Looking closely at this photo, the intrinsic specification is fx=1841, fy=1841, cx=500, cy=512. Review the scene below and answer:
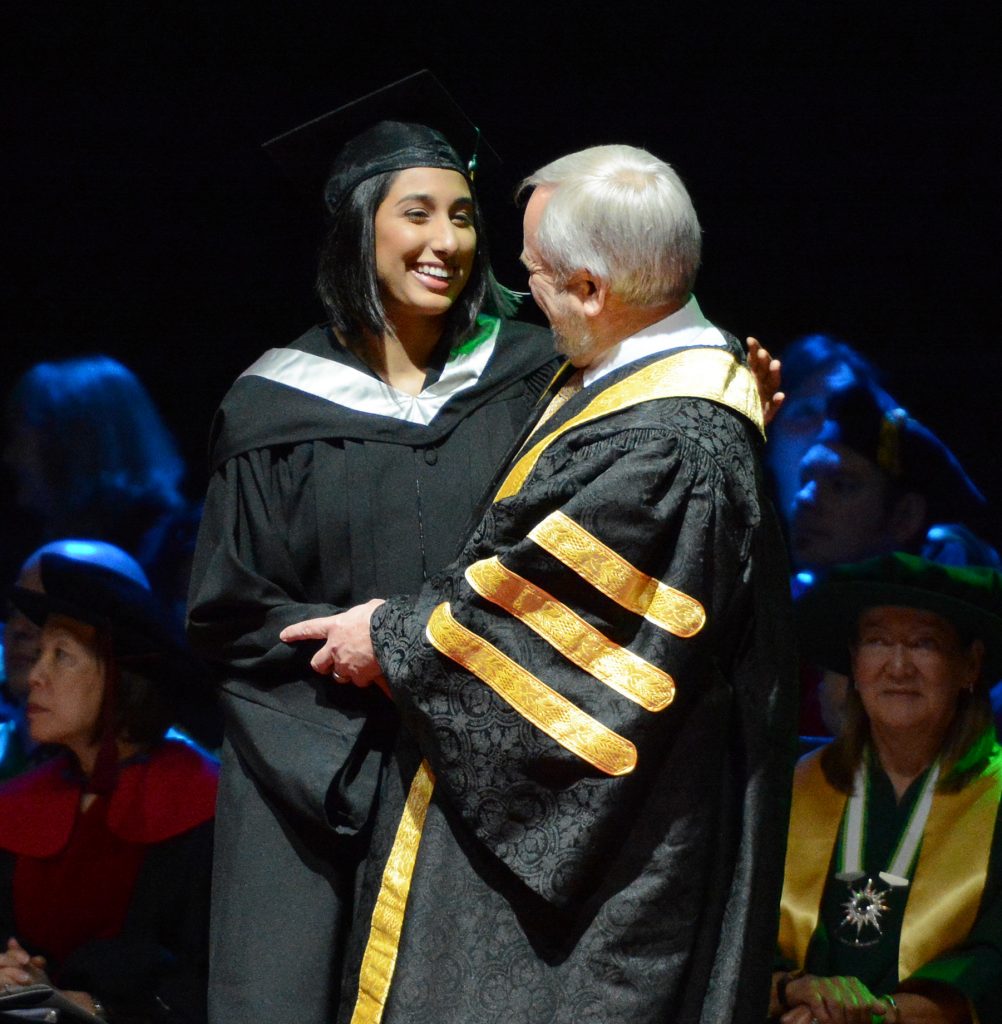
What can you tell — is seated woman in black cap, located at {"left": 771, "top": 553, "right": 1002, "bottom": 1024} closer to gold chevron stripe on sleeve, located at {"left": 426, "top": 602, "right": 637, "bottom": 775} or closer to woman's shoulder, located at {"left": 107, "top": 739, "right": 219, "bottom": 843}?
gold chevron stripe on sleeve, located at {"left": 426, "top": 602, "right": 637, "bottom": 775}

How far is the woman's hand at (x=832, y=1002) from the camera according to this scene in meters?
3.82

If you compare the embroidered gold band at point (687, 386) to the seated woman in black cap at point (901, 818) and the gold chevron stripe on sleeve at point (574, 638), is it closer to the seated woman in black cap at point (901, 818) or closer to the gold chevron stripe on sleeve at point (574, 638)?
the gold chevron stripe on sleeve at point (574, 638)

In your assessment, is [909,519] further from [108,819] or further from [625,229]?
[108,819]

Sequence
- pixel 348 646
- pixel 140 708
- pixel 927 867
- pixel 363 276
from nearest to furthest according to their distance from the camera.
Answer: pixel 348 646 < pixel 363 276 < pixel 927 867 < pixel 140 708

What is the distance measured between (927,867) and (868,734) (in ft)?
1.11

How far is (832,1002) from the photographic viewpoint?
3838 mm

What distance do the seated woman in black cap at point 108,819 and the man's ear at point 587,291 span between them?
1.69 meters

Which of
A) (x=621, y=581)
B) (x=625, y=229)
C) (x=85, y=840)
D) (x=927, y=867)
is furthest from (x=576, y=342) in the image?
(x=85, y=840)

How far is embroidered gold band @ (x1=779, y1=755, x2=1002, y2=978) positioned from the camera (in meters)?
3.92

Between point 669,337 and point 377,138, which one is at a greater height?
point 377,138

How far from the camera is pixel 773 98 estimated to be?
201 inches

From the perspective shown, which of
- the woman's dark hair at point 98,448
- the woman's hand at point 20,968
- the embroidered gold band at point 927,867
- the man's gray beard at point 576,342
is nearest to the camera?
the man's gray beard at point 576,342

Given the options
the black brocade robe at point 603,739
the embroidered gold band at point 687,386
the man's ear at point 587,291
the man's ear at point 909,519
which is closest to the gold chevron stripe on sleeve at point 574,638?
the black brocade robe at point 603,739

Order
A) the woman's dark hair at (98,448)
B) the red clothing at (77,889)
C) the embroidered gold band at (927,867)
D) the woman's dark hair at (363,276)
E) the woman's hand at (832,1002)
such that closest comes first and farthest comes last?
1. the woman's dark hair at (363,276)
2. the woman's hand at (832,1002)
3. the embroidered gold band at (927,867)
4. the red clothing at (77,889)
5. the woman's dark hair at (98,448)
